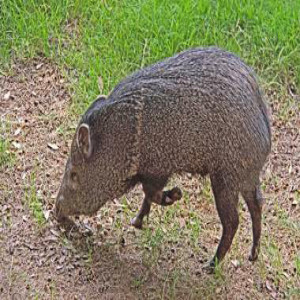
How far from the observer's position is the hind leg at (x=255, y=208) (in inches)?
132

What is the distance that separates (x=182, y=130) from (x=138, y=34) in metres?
1.70

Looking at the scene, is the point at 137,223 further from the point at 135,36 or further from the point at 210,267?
the point at 135,36

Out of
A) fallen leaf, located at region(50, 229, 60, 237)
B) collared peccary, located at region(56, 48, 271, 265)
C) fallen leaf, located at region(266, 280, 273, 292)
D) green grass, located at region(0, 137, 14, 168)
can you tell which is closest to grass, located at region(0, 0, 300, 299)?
green grass, located at region(0, 137, 14, 168)

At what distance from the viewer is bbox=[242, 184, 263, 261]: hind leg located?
3.36 metres

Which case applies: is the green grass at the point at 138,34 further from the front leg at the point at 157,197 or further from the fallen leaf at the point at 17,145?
the front leg at the point at 157,197

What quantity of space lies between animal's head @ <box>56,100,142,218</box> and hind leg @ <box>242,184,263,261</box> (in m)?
0.54

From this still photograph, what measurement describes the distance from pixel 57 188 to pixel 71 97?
2.40 ft

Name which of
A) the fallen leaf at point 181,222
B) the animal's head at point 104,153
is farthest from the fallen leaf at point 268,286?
the animal's head at point 104,153

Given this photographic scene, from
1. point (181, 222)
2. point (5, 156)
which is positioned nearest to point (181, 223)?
point (181, 222)

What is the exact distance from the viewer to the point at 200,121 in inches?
122

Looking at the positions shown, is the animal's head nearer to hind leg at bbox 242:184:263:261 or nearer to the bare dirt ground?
the bare dirt ground

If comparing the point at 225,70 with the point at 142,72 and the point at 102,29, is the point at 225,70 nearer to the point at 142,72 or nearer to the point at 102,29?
the point at 142,72

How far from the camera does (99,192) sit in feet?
11.0

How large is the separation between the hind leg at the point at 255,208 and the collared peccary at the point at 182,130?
15 mm
